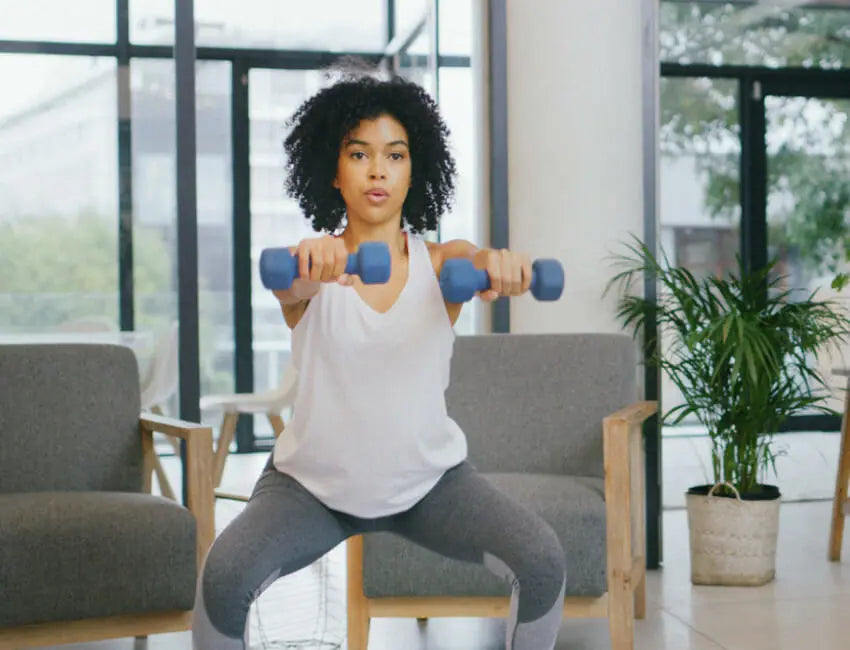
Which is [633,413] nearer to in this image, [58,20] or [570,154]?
[570,154]

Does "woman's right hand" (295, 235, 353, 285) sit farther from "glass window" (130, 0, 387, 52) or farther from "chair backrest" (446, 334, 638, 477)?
"glass window" (130, 0, 387, 52)

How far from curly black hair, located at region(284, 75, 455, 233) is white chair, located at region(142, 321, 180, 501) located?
76.8 inches

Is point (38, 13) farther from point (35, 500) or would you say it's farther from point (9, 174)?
point (35, 500)

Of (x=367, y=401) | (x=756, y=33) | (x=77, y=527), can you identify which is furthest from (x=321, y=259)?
(x=756, y=33)

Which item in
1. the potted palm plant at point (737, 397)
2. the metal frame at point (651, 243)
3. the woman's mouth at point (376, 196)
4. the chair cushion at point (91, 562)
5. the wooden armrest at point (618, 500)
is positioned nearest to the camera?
the woman's mouth at point (376, 196)

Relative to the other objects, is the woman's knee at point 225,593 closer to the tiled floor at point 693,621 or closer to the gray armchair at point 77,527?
the gray armchair at point 77,527

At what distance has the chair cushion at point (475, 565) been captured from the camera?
285 centimetres

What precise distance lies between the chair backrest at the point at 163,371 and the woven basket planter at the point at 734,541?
1854mm

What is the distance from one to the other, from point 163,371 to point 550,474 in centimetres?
158

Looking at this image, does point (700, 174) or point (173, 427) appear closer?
point (173, 427)

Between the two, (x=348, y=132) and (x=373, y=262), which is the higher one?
(x=348, y=132)

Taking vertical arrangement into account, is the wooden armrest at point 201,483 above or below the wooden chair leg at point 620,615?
above

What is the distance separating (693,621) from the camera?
3.45 metres

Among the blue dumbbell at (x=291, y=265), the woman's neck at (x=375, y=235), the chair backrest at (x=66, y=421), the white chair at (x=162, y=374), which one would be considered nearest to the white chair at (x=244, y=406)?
the white chair at (x=162, y=374)
